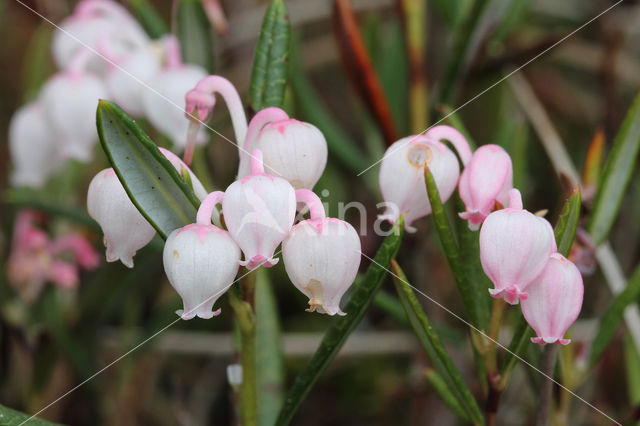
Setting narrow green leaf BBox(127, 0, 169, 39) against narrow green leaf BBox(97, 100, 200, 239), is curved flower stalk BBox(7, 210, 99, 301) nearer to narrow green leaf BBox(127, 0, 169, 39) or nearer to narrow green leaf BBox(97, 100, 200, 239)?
narrow green leaf BBox(127, 0, 169, 39)

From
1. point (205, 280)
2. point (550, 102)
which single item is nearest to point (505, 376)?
point (205, 280)

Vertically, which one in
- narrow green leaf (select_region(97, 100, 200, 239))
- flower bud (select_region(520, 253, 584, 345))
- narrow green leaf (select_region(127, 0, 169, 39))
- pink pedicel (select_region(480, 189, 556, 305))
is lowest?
flower bud (select_region(520, 253, 584, 345))

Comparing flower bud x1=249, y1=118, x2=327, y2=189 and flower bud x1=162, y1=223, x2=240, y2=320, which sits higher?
flower bud x1=249, y1=118, x2=327, y2=189

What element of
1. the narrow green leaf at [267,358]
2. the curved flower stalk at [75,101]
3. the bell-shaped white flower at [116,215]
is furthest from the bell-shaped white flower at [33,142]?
the bell-shaped white flower at [116,215]

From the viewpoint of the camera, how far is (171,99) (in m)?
1.12

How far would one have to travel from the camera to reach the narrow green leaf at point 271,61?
826 millimetres

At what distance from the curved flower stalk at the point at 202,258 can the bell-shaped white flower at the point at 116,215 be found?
0.20 ft

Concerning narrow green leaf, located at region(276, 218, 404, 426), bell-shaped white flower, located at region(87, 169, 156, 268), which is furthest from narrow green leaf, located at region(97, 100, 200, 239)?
→ narrow green leaf, located at region(276, 218, 404, 426)

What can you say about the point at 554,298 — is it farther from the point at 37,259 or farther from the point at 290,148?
the point at 37,259

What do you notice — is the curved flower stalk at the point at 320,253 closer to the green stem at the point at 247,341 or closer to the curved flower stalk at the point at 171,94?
the green stem at the point at 247,341

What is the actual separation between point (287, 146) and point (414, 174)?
0.46 feet

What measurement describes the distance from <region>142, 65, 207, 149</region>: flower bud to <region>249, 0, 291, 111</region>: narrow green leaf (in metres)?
0.27

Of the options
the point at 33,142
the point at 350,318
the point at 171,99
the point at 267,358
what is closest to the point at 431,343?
the point at 350,318

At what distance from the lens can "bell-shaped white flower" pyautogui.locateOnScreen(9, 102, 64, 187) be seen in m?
1.23
